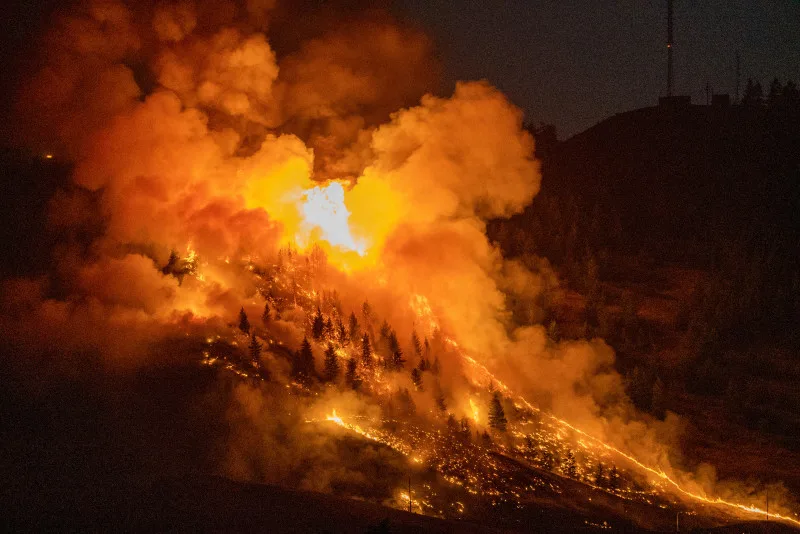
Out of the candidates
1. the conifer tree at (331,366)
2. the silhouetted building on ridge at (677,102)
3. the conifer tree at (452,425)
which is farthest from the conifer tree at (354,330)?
the silhouetted building on ridge at (677,102)

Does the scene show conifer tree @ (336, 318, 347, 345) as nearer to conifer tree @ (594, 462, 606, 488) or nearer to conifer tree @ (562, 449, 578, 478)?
conifer tree @ (562, 449, 578, 478)

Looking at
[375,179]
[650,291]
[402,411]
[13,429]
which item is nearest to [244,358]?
[402,411]

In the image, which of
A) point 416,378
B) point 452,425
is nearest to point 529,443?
point 452,425

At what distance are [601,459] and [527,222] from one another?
32196 millimetres

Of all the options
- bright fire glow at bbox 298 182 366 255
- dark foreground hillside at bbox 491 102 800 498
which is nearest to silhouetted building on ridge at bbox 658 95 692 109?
dark foreground hillside at bbox 491 102 800 498

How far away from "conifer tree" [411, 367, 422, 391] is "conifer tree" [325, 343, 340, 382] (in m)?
3.63

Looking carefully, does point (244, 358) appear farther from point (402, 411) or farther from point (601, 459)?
point (601, 459)

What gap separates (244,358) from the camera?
97.7ft

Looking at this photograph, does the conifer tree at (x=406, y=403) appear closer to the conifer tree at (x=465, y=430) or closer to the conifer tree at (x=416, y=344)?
the conifer tree at (x=465, y=430)

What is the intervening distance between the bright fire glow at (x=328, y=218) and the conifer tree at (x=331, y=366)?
10.0m

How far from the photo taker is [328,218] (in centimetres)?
4056

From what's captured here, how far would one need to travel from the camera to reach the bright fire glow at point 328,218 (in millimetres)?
40281

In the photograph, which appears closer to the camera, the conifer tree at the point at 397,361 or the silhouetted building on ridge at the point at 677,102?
the conifer tree at the point at 397,361

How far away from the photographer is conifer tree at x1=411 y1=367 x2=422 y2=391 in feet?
105
